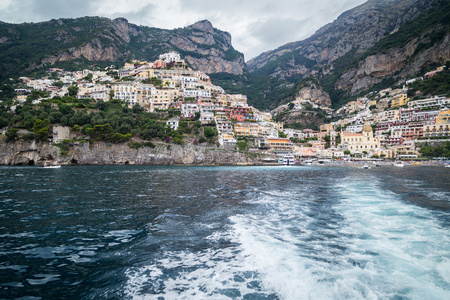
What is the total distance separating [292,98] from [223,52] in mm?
94888

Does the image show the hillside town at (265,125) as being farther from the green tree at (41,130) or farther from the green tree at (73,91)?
the green tree at (41,130)

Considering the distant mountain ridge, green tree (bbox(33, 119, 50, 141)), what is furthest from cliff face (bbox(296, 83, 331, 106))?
green tree (bbox(33, 119, 50, 141))

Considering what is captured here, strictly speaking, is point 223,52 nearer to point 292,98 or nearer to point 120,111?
point 292,98

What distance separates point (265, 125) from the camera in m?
77.4

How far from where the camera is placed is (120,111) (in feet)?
196

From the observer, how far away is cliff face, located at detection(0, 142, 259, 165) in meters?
44.9

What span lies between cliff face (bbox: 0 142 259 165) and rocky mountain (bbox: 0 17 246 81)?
71.3m

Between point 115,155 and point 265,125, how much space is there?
154 ft

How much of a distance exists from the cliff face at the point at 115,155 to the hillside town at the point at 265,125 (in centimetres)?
425

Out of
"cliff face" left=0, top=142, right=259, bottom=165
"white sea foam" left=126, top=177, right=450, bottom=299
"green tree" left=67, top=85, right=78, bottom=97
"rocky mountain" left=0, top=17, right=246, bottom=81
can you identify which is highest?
"rocky mountain" left=0, top=17, right=246, bottom=81

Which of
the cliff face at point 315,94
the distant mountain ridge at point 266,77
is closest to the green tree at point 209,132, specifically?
the cliff face at point 315,94

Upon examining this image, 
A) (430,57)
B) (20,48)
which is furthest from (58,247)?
(20,48)

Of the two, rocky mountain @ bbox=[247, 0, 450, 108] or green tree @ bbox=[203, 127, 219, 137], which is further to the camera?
rocky mountain @ bbox=[247, 0, 450, 108]

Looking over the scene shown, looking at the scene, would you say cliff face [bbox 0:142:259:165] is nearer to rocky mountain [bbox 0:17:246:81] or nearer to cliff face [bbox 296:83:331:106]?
rocky mountain [bbox 0:17:246:81]
